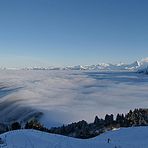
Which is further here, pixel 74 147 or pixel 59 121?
pixel 59 121

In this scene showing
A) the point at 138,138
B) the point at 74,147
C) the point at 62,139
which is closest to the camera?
the point at 74,147

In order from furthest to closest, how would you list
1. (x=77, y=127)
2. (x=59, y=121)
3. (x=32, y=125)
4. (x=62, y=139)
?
(x=59, y=121), (x=77, y=127), (x=32, y=125), (x=62, y=139)

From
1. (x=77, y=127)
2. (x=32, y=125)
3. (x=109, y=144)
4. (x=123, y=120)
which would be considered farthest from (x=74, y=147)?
(x=77, y=127)

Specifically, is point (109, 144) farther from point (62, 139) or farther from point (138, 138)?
point (138, 138)

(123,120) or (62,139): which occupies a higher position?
(123,120)

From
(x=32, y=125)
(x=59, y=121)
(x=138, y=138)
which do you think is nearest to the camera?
(x=138, y=138)

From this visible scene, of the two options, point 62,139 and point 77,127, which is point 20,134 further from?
point 77,127

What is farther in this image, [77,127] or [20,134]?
[77,127]

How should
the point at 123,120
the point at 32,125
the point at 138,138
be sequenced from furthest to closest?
the point at 123,120, the point at 32,125, the point at 138,138

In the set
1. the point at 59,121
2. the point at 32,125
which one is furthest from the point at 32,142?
the point at 59,121
